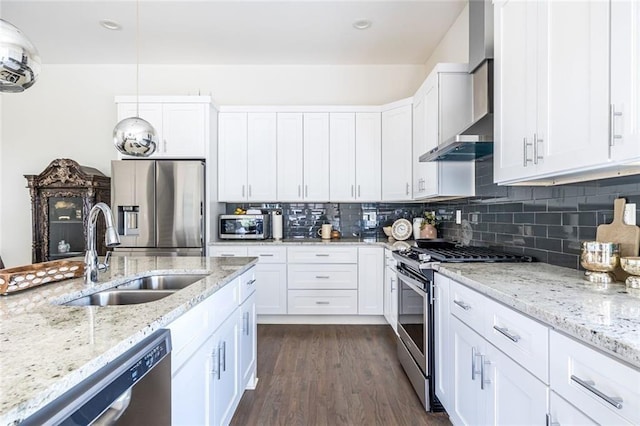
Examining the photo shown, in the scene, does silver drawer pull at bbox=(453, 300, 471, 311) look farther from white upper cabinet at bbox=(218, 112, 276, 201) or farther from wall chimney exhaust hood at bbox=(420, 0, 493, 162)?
white upper cabinet at bbox=(218, 112, 276, 201)

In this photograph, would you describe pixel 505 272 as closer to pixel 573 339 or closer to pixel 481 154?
pixel 573 339

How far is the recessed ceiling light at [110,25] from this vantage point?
3.45 meters

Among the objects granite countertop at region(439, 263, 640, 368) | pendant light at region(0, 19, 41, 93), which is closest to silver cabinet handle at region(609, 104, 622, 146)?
granite countertop at region(439, 263, 640, 368)

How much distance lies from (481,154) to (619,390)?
2.10m

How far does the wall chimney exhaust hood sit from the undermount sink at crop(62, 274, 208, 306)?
1741mm

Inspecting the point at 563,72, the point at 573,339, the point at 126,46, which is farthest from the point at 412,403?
the point at 126,46

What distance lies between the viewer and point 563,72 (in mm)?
1433

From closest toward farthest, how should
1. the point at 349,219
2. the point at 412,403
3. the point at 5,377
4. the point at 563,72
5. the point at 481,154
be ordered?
the point at 5,377, the point at 563,72, the point at 412,403, the point at 481,154, the point at 349,219

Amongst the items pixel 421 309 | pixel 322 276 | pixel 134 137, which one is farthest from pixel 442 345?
pixel 134 137

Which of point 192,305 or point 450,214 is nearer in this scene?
point 192,305

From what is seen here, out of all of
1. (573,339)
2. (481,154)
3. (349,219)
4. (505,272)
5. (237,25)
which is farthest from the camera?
(349,219)

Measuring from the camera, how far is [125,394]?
1003mm

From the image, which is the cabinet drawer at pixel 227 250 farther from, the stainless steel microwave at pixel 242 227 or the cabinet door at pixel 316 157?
the cabinet door at pixel 316 157

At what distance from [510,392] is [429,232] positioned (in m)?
2.56
